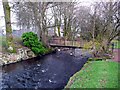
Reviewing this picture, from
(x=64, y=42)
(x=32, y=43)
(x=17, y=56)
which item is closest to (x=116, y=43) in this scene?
(x=64, y=42)

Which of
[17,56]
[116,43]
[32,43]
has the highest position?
[32,43]

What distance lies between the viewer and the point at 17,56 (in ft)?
Result: 50.9

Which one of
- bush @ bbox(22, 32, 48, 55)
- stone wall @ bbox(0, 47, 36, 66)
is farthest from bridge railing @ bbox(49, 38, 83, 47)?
stone wall @ bbox(0, 47, 36, 66)

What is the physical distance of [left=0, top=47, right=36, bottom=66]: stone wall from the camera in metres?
14.3

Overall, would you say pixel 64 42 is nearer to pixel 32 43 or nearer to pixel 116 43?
pixel 32 43

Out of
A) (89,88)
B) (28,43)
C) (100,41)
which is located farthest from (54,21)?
(89,88)

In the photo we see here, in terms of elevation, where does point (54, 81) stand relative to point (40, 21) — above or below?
below

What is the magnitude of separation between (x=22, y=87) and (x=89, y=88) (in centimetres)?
330

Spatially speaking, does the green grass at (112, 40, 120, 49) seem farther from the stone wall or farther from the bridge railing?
the stone wall

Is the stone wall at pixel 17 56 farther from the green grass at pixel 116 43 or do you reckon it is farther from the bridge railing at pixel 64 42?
the green grass at pixel 116 43

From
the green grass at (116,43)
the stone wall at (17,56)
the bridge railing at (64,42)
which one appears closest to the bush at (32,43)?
the stone wall at (17,56)

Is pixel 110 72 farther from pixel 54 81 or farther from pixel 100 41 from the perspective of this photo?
pixel 100 41

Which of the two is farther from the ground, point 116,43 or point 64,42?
point 64,42

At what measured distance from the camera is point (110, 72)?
8.44 metres
